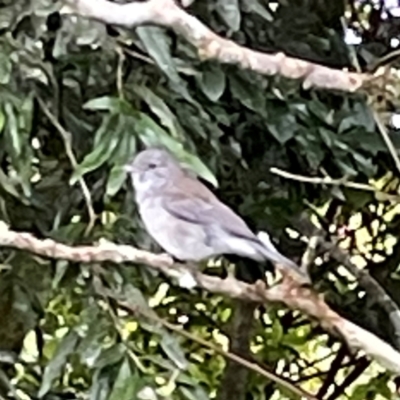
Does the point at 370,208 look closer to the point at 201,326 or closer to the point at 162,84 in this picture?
the point at 201,326

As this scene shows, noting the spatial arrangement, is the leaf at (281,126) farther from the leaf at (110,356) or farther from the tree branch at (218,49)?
the tree branch at (218,49)

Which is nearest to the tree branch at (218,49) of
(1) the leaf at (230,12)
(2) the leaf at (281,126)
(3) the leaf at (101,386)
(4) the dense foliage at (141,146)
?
(4) the dense foliage at (141,146)

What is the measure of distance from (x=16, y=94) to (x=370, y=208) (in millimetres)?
768

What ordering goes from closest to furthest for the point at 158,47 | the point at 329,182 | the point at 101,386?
the point at 329,182
the point at 158,47
the point at 101,386

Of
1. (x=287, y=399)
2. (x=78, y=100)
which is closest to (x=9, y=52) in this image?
(x=78, y=100)

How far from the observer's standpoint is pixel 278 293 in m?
0.95

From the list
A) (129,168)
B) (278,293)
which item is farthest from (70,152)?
(278,293)

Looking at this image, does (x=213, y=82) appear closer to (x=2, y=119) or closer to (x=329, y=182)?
(x=2, y=119)

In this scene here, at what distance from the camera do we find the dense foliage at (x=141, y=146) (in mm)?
1421

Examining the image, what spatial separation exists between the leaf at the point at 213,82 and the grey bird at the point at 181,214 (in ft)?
0.30

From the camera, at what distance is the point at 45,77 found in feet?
4.74

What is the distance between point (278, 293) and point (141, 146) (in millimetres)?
508

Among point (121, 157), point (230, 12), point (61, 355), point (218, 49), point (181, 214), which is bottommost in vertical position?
point (61, 355)

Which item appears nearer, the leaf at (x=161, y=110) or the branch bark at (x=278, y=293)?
the branch bark at (x=278, y=293)
